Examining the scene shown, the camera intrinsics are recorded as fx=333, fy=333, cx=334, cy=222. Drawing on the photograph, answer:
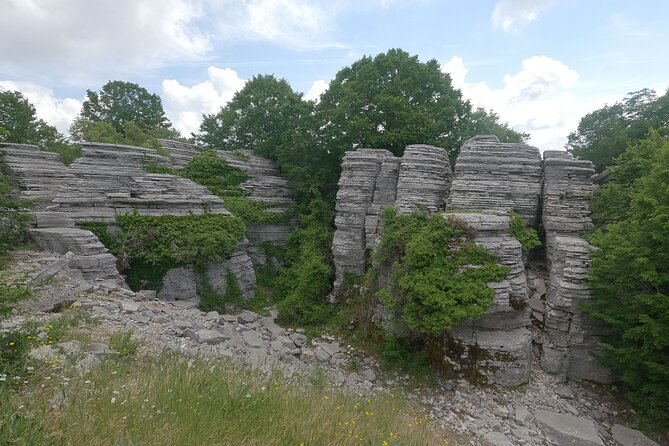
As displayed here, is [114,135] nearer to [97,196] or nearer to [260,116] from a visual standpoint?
[260,116]

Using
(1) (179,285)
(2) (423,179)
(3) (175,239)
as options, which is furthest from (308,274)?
(2) (423,179)

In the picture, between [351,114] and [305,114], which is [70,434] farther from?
[305,114]

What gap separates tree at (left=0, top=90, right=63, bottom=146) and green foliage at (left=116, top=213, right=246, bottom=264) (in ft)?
47.8

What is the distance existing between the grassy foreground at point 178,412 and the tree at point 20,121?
25.7 meters

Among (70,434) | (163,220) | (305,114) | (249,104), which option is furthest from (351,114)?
(70,434)

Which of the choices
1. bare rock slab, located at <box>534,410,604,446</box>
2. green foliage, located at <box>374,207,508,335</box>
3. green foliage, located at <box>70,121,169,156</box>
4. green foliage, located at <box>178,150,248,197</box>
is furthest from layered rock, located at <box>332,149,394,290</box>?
green foliage, located at <box>70,121,169,156</box>

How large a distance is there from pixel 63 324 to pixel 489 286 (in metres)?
10.7

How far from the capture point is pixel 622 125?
61.1ft

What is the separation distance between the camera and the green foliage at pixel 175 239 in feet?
47.7

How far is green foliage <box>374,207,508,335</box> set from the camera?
32.2 feet

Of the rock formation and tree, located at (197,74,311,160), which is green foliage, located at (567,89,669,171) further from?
tree, located at (197,74,311,160)

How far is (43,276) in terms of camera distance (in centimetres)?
919

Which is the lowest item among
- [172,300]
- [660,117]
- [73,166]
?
[172,300]

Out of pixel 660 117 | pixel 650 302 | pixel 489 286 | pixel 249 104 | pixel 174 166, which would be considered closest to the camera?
pixel 650 302
